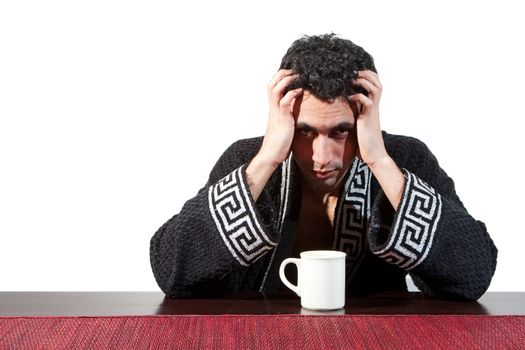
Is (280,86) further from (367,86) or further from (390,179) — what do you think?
(390,179)

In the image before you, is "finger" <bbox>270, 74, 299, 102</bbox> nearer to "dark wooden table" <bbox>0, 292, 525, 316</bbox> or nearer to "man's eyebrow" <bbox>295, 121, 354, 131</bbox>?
"man's eyebrow" <bbox>295, 121, 354, 131</bbox>

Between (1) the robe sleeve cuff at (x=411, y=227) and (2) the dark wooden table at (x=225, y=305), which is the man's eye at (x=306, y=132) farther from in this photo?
(2) the dark wooden table at (x=225, y=305)

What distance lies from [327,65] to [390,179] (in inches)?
9.7

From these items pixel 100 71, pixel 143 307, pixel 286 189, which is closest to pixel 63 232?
pixel 100 71

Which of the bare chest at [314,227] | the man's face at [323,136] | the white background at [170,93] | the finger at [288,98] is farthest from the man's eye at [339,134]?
the white background at [170,93]

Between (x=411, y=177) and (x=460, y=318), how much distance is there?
33 centimetres

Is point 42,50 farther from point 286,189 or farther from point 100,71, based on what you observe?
point 286,189

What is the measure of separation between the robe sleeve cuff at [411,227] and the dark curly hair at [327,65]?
0.70 feet

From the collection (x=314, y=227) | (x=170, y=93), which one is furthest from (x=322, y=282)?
(x=170, y=93)

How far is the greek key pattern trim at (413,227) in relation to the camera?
1.44 m

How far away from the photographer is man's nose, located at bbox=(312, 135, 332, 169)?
1.53m

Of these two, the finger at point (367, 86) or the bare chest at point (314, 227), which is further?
the bare chest at point (314, 227)

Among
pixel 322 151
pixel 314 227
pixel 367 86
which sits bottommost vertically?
pixel 314 227

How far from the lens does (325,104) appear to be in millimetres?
1510
